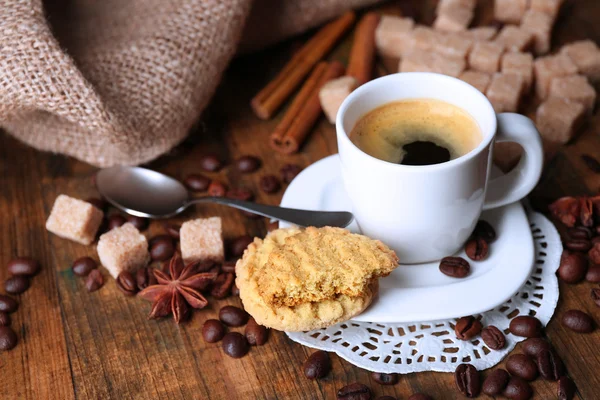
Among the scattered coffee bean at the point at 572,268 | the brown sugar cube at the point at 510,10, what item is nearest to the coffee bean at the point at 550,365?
the scattered coffee bean at the point at 572,268

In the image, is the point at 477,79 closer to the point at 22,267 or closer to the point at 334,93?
the point at 334,93

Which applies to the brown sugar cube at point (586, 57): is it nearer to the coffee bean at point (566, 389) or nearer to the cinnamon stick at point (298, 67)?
the cinnamon stick at point (298, 67)

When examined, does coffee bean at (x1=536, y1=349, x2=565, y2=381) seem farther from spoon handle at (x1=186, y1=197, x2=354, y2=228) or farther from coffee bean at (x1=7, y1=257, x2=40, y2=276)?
coffee bean at (x1=7, y1=257, x2=40, y2=276)

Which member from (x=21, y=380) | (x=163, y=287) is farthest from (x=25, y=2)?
(x=21, y=380)

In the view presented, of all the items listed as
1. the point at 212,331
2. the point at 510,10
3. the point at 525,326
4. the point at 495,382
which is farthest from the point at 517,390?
the point at 510,10

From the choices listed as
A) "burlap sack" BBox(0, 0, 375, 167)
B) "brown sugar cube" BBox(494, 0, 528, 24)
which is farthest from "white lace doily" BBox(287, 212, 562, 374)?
"brown sugar cube" BBox(494, 0, 528, 24)
